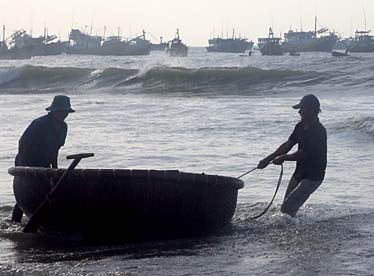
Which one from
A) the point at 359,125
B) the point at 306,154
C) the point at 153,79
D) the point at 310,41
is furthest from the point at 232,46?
the point at 306,154

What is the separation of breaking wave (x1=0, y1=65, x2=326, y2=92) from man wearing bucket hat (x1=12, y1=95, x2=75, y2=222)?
3005cm

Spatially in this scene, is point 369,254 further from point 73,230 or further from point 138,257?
point 73,230

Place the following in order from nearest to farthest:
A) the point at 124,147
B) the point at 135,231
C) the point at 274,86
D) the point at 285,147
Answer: the point at 135,231, the point at 285,147, the point at 124,147, the point at 274,86

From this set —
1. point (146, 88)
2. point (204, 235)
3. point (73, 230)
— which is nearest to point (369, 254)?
point (204, 235)

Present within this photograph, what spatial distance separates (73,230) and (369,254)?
108 inches

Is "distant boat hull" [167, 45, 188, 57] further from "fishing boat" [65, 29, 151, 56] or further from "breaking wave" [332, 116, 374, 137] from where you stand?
"breaking wave" [332, 116, 374, 137]

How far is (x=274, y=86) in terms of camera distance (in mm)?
39406

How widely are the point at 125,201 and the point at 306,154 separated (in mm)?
1925

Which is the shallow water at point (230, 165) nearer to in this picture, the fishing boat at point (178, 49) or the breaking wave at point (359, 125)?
the breaking wave at point (359, 125)

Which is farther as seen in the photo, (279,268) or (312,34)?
(312,34)

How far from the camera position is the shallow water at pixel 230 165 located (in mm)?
8031

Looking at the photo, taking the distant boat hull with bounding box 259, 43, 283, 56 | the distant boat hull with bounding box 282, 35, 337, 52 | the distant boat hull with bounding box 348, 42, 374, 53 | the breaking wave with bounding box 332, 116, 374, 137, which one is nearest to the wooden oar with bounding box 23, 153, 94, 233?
the breaking wave with bounding box 332, 116, 374, 137

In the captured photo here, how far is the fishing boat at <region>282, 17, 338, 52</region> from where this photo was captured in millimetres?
102250

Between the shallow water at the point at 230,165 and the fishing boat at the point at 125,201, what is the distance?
208mm
